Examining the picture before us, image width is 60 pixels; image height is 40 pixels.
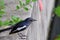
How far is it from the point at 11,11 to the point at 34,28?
0.44m

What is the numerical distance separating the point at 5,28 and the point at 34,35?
1.04 ft

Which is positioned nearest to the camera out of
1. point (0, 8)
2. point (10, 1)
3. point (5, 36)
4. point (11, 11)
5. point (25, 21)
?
point (0, 8)

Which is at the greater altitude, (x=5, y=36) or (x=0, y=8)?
(x=0, y=8)

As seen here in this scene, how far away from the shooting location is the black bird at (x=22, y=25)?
7.58 feet

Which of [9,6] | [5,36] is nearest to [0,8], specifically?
[5,36]

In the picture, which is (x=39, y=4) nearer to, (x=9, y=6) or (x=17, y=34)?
(x=9, y=6)

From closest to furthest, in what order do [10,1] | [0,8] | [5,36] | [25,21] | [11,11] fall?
1. [0,8]
2. [5,36]
3. [25,21]
4. [11,11]
5. [10,1]

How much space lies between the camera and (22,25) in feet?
8.16

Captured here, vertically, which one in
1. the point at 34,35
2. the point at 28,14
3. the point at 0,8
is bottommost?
the point at 34,35

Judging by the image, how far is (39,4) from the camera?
276cm

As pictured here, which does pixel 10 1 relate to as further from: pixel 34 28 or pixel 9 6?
pixel 34 28

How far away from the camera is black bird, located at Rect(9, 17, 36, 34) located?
231 cm

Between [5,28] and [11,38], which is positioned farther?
[5,28]

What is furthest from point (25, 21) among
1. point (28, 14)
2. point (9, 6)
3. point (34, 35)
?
point (9, 6)
